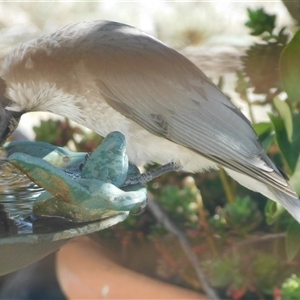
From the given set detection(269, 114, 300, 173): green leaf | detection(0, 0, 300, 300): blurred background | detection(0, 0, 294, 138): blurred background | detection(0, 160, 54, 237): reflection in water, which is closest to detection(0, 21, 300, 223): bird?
detection(0, 160, 54, 237): reflection in water

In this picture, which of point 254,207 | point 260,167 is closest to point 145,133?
point 260,167

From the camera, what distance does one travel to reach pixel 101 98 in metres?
2.49

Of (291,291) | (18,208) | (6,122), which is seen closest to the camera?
(18,208)

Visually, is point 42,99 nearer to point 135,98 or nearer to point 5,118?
point 5,118

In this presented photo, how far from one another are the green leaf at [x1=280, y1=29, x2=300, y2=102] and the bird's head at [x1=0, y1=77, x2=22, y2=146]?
1237 millimetres

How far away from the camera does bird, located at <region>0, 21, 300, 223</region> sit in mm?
2494

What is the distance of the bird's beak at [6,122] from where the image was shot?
8.13 ft

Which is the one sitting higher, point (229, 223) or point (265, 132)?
point (265, 132)

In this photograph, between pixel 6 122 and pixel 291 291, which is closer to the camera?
pixel 6 122

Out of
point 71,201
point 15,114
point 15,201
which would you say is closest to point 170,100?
point 15,114

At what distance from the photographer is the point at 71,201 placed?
5.68 ft

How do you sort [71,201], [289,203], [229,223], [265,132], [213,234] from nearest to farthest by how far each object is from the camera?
1. [71,201]
2. [289,203]
3. [265,132]
4. [229,223]
5. [213,234]

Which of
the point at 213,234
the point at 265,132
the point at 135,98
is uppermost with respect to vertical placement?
the point at 135,98

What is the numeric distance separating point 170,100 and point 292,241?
996 mm
